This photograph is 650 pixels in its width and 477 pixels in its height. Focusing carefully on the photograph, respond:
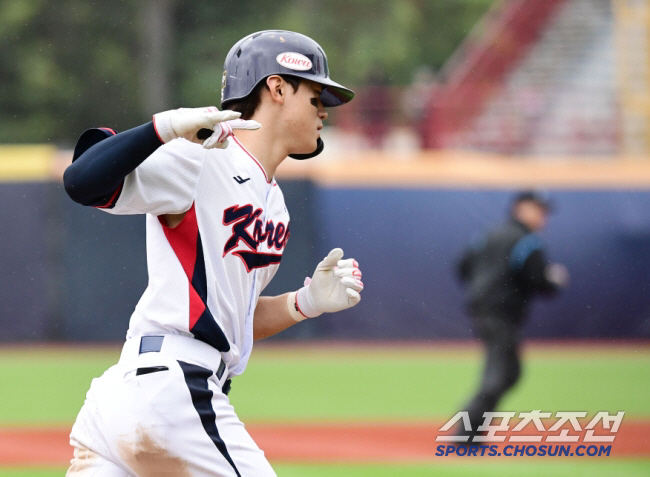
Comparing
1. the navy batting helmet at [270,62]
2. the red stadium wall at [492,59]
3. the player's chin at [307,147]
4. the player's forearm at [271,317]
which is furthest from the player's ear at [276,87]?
the red stadium wall at [492,59]

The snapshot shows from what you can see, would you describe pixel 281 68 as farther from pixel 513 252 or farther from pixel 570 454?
pixel 570 454

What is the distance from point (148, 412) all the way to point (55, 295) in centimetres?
769

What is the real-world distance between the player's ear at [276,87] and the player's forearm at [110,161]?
2.01 feet

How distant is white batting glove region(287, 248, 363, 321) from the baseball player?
0.96 ft

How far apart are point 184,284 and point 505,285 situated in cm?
346

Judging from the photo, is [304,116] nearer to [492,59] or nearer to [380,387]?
[380,387]

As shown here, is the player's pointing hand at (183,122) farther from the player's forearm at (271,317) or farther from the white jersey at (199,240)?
the player's forearm at (271,317)

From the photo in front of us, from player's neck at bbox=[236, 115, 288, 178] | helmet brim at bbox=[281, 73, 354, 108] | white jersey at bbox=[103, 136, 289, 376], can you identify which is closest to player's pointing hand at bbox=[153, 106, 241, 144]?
white jersey at bbox=[103, 136, 289, 376]

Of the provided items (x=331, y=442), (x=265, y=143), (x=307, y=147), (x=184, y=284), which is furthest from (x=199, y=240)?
(x=331, y=442)

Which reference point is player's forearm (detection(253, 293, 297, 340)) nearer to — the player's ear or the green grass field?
the player's ear

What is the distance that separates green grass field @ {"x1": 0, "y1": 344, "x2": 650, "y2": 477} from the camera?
4.89 m

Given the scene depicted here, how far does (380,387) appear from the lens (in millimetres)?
7816

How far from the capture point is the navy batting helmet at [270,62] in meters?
2.49

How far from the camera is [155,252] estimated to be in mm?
2213
